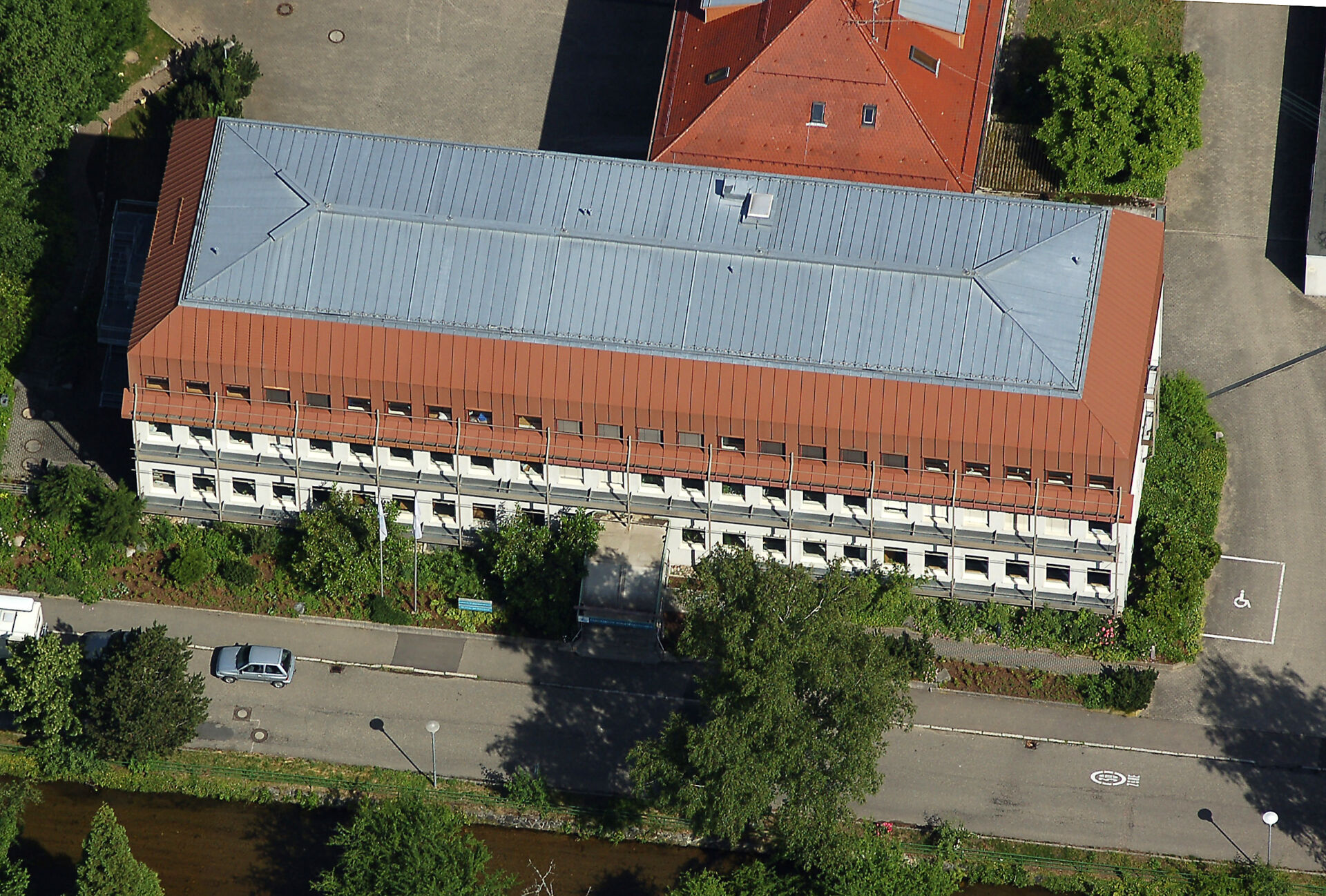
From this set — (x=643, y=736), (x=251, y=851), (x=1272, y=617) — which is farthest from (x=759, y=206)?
(x=251, y=851)

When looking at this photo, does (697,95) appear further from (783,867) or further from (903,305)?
(783,867)

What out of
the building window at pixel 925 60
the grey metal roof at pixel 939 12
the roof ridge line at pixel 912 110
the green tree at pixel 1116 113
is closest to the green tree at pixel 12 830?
the roof ridge line at pixel 912 110

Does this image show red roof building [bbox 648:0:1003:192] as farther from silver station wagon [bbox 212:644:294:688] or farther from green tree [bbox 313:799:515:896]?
green tree [bbox 313:799:515:896]

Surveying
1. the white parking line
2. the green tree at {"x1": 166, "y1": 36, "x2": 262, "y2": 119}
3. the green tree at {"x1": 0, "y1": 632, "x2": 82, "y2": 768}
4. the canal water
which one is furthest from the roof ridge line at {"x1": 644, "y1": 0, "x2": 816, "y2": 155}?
the green tree at {"x1": 0, "y1": 632, "x2": 82, "y2": 768}

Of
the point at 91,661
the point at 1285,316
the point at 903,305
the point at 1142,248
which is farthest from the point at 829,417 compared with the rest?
the point at 91,661

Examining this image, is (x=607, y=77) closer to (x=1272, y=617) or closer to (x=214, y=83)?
(x=214, y=83)

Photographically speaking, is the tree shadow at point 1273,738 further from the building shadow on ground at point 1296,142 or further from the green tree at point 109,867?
the green tree at point 109,867
